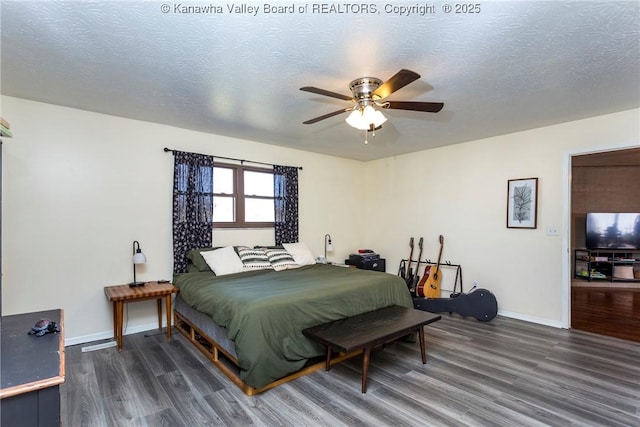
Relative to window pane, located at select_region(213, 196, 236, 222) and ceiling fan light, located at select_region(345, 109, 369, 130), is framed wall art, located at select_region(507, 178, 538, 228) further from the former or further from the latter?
window pane, located at select_region(213, 196, 236, 222)

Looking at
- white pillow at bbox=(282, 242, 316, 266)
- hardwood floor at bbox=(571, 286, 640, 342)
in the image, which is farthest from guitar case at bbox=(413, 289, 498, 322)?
white pillow at bbox=(282, 242, 316, 266)

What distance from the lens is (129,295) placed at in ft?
10.3

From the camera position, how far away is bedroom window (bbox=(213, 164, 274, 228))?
439 cm

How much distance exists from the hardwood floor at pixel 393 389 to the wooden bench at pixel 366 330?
0.25 metres

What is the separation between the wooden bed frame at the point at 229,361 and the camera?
2.50 metres

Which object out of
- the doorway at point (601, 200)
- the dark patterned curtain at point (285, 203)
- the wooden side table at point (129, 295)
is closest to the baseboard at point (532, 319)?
the doorway at point (601, 200)

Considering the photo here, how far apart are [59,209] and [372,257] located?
14.4ft

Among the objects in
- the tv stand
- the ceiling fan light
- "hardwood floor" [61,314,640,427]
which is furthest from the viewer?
the tv stand

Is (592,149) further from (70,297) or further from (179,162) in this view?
(70,297)

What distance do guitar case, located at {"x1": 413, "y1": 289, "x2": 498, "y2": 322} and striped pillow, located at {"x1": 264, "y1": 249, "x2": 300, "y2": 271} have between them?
79.6 inches

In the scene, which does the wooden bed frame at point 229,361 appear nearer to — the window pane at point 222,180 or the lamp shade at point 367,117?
the window pane at point 222,180

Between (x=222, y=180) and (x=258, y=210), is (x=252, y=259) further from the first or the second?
(x=222, y=180)

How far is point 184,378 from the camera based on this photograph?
2.63m

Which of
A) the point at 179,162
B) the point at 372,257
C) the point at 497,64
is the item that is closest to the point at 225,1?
the point at 497,64
